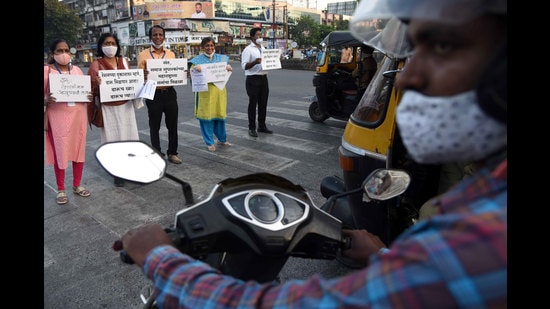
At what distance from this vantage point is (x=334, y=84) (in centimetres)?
871

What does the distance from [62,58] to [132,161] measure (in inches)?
130

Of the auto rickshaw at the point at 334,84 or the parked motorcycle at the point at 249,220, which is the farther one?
the auto rickshaw at the point at 334,84

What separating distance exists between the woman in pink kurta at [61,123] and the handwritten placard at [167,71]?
39.7 inches

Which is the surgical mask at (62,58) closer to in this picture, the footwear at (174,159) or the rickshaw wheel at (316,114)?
the footwear at (174,159)

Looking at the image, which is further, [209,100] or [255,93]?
[255,93]

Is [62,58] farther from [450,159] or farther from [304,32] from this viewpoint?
[304,32]

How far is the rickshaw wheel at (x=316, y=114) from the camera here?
876 cm

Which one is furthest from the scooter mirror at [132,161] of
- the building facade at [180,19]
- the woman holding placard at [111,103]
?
the building facade at [180,19]

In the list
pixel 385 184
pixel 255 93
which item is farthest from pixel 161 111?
pixel 385 184

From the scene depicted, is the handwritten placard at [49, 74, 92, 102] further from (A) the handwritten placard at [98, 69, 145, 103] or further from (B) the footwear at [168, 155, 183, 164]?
(B) the footwear at [168, 155, 183, 164]

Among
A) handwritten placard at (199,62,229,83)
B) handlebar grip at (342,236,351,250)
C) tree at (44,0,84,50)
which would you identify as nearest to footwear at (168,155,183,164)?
handwritten placard at (199,62,229,83)

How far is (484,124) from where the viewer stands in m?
0.74

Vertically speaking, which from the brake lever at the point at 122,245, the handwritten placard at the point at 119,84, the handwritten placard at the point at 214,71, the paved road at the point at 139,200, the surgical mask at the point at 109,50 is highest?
the surgical mask at the point at 109,50

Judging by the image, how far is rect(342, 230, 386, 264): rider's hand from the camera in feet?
4.80
